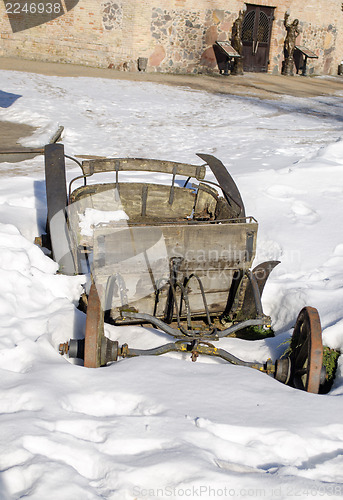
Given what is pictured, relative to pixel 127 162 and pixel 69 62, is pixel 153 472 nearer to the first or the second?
pixel 127 162

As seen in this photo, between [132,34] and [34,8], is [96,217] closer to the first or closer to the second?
[132,34]

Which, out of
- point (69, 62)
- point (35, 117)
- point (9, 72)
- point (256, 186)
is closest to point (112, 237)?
point (256, 186)

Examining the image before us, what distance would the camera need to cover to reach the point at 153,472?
2402mm

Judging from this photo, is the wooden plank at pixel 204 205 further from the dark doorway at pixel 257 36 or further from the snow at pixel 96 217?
the dark doorway at pixel 257 36

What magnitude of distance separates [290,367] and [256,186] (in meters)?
4.00

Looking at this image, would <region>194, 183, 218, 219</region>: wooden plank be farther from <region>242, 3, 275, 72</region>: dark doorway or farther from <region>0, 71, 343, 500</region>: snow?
<region>242, 3, 275, 72</region>: dark doorway

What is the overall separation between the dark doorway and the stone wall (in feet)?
1.22

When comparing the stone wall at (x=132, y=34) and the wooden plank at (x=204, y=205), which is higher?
the stone wall at (x=132, y=34)

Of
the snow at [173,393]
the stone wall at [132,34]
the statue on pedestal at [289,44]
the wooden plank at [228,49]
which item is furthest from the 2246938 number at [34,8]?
the snow at [173,393]

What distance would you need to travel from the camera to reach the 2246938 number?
15.6 m

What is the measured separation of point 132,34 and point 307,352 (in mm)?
14846

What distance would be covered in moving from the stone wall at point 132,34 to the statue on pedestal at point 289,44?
1010mm

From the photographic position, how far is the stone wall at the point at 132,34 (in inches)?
623

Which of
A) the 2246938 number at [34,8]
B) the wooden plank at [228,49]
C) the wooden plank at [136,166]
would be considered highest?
the 2246938 number at [34,8]
